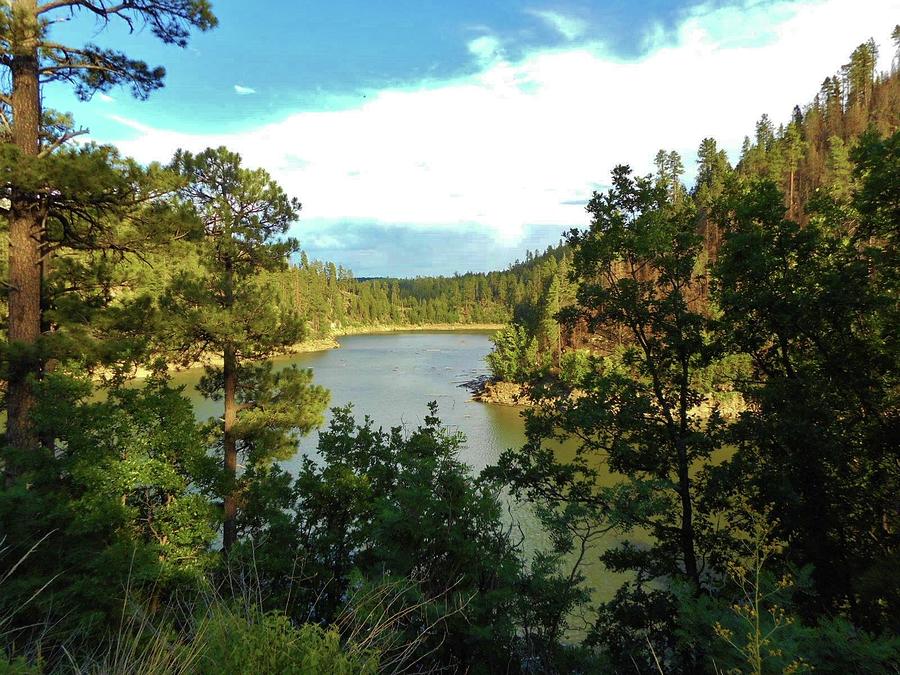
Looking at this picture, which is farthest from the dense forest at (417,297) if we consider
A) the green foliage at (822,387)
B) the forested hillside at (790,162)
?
the green foliage at (822,387)

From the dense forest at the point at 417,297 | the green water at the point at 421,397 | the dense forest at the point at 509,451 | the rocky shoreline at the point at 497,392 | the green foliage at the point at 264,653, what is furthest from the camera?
the dense forest at the point at 417,297

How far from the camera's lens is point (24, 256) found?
20.5ft

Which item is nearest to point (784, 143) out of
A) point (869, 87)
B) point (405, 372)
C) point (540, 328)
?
point (869, 87)

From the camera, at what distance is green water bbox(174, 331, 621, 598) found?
23484mm

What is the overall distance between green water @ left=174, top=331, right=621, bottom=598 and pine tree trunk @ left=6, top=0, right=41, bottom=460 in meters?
6.92

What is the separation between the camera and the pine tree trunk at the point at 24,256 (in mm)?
5918

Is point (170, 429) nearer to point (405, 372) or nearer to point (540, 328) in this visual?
point (540, 328)

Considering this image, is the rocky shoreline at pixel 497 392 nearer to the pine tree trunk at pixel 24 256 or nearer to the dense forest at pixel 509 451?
the dense forest at pixel 509 451

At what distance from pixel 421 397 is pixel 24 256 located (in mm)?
35830

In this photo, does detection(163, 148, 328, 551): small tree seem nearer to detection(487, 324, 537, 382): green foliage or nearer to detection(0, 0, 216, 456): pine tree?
detection(0, 0, 216, 456): pine tree

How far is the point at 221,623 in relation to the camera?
2676 mm

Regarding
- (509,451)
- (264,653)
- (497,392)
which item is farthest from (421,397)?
(264,653)

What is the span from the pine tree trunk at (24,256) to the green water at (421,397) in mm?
6925

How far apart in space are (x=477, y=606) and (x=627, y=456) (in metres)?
3.34
